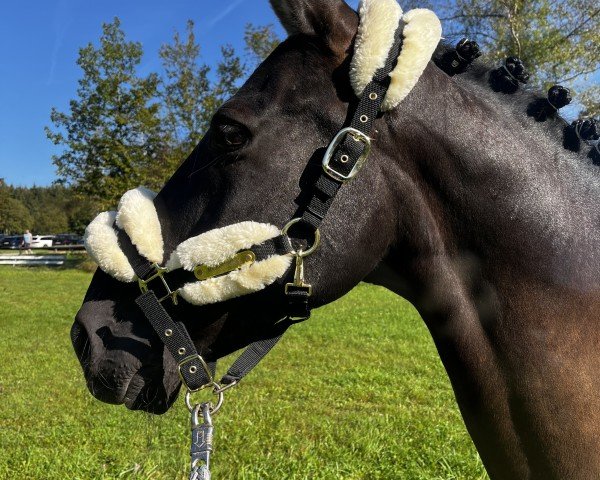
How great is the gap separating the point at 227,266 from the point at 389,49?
807mm

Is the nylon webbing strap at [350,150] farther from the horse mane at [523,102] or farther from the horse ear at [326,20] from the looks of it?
the horse mane at [523,102]

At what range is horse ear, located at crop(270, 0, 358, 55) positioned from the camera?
1.68 metres

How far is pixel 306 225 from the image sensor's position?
1623 millimetres

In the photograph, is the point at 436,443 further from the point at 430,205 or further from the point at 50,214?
the point at 50,214

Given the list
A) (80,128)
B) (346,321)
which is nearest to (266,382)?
(346,321)

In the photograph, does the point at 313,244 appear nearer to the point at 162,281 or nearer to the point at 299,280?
the point at 299,280

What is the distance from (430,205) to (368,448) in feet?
11.4

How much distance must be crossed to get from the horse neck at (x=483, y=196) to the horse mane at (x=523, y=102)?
8cm

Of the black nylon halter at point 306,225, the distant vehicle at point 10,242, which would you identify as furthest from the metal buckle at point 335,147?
the distant vehicle at point 10,242

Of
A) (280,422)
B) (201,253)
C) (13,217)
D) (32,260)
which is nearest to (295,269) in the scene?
(201,253)

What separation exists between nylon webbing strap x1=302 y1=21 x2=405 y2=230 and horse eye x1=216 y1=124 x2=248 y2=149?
0.86 feet

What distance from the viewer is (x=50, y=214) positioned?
76.1m

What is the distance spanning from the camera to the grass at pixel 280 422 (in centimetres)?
427

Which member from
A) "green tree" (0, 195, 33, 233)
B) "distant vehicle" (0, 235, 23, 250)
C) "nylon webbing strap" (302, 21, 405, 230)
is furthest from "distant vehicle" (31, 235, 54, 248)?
"nylon webbing strap" (302, 21, 405, 230)
